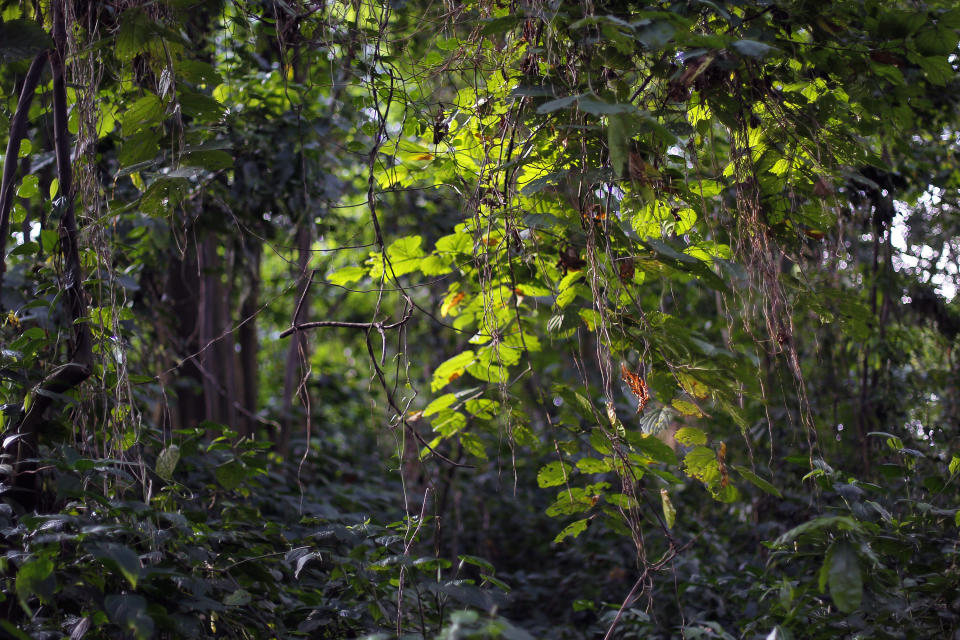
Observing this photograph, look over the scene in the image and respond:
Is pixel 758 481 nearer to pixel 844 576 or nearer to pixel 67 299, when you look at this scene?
pixel 844 576

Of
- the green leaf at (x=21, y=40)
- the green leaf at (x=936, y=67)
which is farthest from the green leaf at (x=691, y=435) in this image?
the green leaf at (x=21, y=40)

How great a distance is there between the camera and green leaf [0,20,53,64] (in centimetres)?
155

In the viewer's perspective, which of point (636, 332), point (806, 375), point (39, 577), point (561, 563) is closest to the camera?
point (39, 577)

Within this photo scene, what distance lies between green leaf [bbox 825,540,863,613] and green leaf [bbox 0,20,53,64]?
1.76 m

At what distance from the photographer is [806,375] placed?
3850 millimetres

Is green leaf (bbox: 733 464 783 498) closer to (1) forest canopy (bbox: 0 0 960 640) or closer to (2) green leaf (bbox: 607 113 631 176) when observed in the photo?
(1) forest canopy (bbox: 0 0 960 640)

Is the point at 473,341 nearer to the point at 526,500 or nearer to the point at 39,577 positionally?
the point at 39,577

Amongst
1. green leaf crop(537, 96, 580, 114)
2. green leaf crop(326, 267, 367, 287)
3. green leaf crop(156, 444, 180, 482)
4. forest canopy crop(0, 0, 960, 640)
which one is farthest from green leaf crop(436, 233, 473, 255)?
green leaf crop(156, 444, 180, 482)

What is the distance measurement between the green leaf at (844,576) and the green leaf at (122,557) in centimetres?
119

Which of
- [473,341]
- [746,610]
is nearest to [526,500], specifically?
[746,610]

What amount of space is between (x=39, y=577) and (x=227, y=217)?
2140 millimetres

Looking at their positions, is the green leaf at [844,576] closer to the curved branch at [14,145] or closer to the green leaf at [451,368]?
the green leaf at [451,368]

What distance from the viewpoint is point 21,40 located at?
5.13 feet

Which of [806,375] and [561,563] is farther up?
[806,375]
